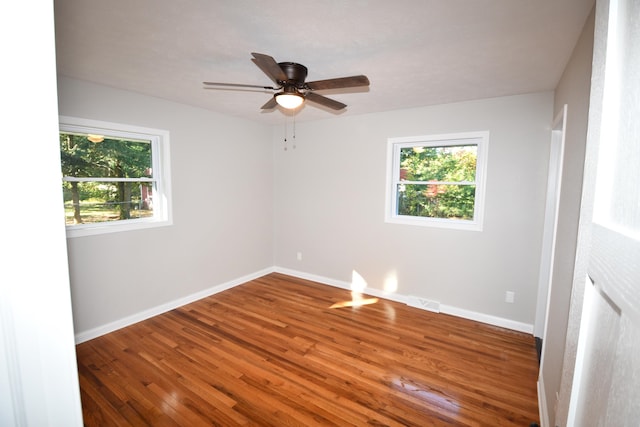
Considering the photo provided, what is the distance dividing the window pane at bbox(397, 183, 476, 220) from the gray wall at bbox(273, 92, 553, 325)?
0.21 metres

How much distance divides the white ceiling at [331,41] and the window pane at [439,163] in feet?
2.53

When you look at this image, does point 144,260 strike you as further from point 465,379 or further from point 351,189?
point 465,379

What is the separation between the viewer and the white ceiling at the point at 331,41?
1551 millimetres

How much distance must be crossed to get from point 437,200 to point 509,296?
1.33 meters

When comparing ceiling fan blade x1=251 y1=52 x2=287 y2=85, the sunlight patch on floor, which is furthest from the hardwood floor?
ceiling fan blade x1=251 y1=52 x2=287 y2=85

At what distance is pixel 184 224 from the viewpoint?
365 centimetres

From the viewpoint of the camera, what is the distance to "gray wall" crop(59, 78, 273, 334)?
2818mm

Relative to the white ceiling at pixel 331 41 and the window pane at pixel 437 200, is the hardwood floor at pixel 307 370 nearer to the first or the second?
the window pane at pixel 437 200

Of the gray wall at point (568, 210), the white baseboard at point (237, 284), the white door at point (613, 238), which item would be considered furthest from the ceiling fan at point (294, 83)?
the white baseboard at point (237, 284)

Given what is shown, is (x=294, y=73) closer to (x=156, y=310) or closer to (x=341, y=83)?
(x=341, y=83)

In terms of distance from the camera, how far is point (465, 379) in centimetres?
234

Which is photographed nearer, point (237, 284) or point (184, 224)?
point (184, 224)

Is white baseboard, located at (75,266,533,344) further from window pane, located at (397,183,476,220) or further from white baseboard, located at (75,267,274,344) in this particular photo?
→ window pane, located at (397,183,476,220)

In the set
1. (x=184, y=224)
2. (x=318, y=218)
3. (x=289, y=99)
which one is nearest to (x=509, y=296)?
(x=318, y=218)
